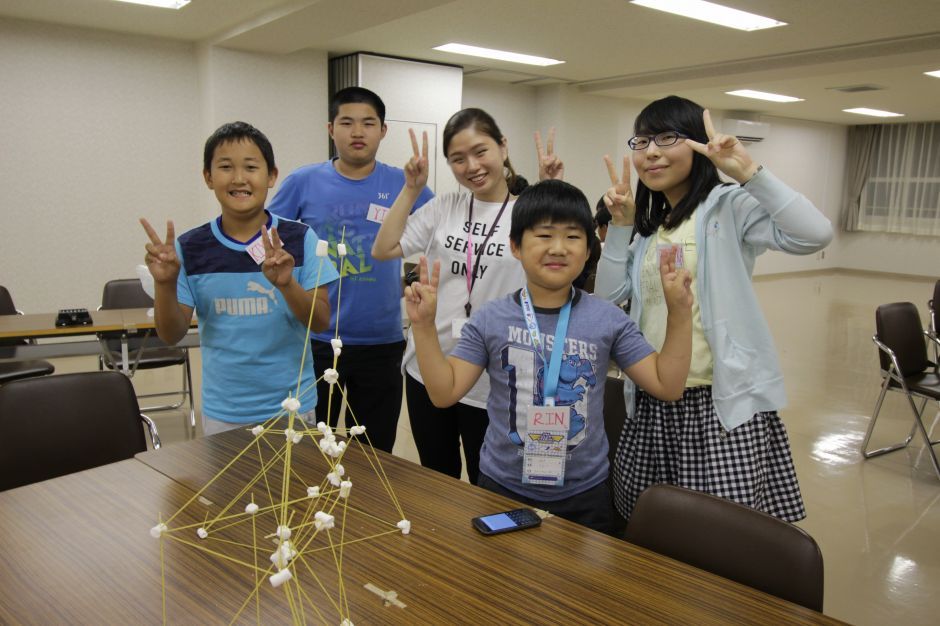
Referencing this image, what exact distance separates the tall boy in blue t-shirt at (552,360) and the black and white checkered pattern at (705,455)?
7.2 inches

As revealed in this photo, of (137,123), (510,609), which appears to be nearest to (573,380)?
(510,609)

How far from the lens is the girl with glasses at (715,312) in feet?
5.49

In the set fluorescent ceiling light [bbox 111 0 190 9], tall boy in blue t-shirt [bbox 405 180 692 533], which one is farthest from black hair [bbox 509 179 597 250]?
fluorescent ceiling light [bbox 111 0 190 9]

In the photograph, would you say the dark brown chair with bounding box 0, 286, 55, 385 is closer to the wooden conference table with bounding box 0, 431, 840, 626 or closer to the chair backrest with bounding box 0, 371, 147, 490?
the chair backrest with bounding box 0, 371, 147, 490

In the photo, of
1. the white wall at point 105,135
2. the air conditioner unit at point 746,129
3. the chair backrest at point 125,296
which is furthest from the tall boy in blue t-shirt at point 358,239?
the air conditioner unit at point 746,129

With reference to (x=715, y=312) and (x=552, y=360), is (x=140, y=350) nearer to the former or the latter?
(x=552, y=360)

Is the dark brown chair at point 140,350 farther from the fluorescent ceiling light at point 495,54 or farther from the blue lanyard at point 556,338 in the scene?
the fluorescent ceiling light at point 495,54

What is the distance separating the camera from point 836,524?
323cm

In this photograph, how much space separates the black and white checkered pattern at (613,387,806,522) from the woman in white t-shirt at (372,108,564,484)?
49 centimetres

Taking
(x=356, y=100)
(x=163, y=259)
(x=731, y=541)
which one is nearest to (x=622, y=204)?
(x=731, y=541)

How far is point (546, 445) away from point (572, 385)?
0.16 meters

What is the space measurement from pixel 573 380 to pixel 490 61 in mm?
6619

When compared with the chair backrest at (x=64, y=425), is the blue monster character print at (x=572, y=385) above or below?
above

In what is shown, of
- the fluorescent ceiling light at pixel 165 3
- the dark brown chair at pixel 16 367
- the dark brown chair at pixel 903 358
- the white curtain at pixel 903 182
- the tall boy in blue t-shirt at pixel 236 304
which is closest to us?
the tall boy in blue t-shirt at pixel 236 304
